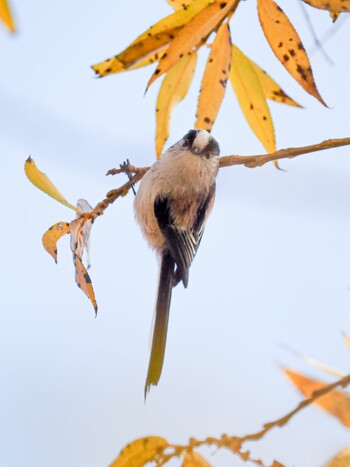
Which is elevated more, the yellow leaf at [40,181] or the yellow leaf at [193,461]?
the yellow leaf at [40,181]

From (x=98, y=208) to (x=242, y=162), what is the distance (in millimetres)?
195

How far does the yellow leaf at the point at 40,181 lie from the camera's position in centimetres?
91

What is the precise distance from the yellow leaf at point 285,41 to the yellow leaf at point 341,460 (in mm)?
417

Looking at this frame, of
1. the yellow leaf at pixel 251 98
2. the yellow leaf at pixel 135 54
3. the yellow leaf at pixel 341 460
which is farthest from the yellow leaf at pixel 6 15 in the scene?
the yellow leaf at pixel 341 460

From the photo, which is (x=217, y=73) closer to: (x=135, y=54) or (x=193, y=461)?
(x=135, y=54)

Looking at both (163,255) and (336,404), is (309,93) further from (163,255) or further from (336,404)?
(163,255)

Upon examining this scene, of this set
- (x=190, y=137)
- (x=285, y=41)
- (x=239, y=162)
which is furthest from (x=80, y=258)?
(x=190, y=137)

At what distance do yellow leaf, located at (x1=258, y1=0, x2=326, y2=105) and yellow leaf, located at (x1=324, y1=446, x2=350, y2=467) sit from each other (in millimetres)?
417

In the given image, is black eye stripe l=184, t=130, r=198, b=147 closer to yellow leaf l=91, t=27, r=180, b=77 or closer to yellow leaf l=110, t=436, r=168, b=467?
yellow leaf l=91, t=27, r=180, b=77

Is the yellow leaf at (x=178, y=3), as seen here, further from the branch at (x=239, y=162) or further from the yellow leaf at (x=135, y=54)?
the branch at (x=239, y=162)

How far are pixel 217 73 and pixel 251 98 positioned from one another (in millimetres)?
69

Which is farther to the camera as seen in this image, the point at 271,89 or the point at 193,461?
the point at 271,89

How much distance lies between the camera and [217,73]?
890mm

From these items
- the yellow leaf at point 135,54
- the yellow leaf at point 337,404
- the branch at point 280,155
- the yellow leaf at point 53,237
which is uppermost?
the yellow leaf at point 135,54
